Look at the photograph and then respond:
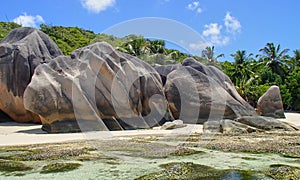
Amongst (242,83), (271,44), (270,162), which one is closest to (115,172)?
(270,162)

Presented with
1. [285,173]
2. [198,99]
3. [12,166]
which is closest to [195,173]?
[285,173]

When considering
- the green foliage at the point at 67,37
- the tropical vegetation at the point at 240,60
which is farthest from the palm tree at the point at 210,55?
the green foliage at the point at 67,37

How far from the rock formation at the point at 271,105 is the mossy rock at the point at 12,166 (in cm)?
2681

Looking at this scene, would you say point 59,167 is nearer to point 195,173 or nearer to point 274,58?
point 195,173

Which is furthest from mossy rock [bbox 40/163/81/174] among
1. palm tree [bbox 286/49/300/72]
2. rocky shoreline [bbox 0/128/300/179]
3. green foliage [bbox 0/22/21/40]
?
palm tree [bbox 286/49/300/72]

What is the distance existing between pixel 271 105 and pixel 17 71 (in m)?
23.0

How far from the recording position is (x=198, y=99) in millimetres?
23359

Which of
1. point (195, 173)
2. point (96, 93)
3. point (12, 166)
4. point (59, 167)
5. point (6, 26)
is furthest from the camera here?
point (6, 26)

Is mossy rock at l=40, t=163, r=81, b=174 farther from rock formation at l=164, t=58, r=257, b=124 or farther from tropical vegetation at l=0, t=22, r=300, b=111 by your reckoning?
tropical vegetation at l=0, t=22, r=300, b=111

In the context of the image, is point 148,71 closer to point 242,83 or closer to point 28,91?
point 28,91

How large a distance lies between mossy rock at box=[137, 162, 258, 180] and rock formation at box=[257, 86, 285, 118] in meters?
25.1

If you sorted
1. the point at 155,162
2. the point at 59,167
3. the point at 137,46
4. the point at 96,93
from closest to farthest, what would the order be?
the point at 59,167 → the point at 155,162 → the point at 96,93 → the point at 137,46

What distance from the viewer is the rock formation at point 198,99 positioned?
2319 centimetres

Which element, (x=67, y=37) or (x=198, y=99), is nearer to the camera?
(x=198, y=99)
